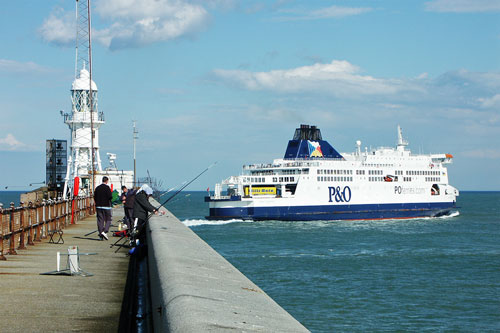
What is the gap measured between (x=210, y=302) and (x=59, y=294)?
377 centimetres

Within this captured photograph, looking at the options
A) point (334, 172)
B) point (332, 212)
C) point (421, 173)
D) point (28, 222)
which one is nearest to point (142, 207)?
point (28, 222)

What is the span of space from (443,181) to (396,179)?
26.7 ft

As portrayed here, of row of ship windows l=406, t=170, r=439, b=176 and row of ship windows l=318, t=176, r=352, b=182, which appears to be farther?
row of ship windows l=406, t=170, r=439, b=176

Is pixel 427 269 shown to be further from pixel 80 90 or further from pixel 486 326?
pixel 80 90

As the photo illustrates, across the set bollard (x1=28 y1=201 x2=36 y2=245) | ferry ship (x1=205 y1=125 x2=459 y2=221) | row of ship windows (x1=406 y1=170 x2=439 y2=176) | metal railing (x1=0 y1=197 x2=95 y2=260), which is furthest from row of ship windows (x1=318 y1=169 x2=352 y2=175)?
bollard (x1=28 y1=201 x2=36 y2=245)

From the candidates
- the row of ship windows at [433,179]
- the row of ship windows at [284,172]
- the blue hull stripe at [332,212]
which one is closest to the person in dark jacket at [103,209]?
the blue hull stripe at [332,212]

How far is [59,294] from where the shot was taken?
7203 mm

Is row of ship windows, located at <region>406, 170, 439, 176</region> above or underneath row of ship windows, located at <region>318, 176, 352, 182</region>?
above

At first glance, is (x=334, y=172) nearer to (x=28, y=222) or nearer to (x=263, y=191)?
(x=263, y=191)

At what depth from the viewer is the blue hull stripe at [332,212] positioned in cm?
5506

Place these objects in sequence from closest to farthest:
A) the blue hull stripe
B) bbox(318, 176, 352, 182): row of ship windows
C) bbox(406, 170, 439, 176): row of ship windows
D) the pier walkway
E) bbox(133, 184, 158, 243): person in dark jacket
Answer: the pier walkway
bbox(133, 184, 158, 243): person in dark jacket
the blue hull stripe
bbox(318, 176, 352, 182): row of ship windows
bbox(406, 170, 439, 176): row of ship windows

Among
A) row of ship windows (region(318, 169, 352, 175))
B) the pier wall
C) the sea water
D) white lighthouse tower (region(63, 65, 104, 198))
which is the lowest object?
the sea water

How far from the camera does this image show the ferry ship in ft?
184

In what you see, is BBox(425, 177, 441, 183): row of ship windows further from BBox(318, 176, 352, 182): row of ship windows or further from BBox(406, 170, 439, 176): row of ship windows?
BBox(318, 176, 352, 182): row of ship windows
